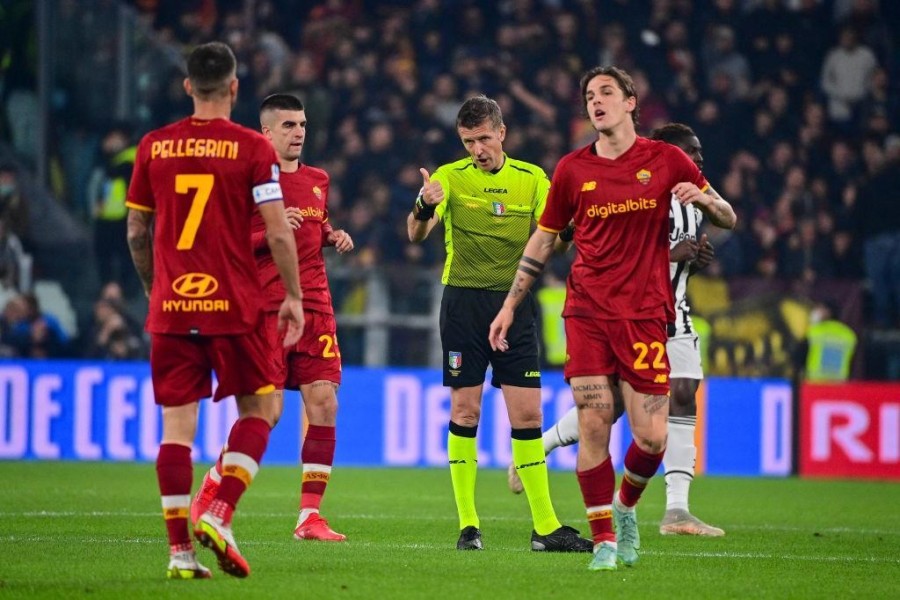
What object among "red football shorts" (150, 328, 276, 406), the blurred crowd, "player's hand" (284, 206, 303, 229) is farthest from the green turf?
the blurred crowd

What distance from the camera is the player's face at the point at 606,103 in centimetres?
714

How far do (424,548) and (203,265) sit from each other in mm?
2360

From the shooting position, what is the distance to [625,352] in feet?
23.1

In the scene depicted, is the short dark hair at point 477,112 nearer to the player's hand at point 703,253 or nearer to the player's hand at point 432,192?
the player's hand at point 432,192

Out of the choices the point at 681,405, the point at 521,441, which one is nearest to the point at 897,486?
the point at 681,405

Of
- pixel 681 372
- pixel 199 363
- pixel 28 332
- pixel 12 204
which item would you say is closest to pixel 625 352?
pixel 199 363

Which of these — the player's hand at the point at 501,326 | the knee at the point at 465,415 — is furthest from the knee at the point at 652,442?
the knee at the point at 465,415

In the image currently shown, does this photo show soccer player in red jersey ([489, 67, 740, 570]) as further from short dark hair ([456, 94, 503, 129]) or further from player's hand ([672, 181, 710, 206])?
short dark hair ([456, 94, 503, 129])

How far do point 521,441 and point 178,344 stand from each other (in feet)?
8.45

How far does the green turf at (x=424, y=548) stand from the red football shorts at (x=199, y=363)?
78cm

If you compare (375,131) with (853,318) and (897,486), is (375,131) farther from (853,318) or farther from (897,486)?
(897,486)

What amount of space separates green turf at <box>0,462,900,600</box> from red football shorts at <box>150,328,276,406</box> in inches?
30.7

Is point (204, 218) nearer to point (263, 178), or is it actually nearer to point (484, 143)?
point (263, 178)

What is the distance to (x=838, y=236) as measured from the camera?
59.0ft
